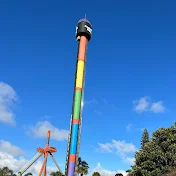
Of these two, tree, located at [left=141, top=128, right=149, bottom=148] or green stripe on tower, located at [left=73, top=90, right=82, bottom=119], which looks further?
tree, located at [left=141, top=128, right=149, bottom=148]

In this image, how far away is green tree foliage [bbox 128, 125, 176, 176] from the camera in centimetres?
8025

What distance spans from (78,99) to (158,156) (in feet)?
103

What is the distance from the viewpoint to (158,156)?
8188 cm

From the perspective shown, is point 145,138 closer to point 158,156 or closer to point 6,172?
point 158,156

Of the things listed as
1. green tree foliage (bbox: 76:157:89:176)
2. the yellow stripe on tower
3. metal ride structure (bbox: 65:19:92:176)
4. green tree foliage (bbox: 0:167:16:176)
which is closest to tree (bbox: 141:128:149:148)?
green tree foliage (bbox: 76:157:89:176)

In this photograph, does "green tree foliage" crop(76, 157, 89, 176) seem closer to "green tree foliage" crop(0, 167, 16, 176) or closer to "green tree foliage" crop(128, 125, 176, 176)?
"green tree foliage" crop(128, 125, 176, 176)

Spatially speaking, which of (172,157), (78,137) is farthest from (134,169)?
(78,137)

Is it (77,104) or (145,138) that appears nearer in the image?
(77,104)

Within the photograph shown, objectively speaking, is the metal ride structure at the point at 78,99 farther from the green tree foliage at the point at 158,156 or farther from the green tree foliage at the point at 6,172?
the green tree foliage at the point at 6,172

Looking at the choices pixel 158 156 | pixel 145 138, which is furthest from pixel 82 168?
pixel 145 138

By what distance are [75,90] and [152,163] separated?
32.1 m

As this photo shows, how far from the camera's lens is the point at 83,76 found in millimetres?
69312

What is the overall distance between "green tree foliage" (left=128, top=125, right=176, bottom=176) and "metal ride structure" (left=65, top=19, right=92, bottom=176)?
88.9 ft

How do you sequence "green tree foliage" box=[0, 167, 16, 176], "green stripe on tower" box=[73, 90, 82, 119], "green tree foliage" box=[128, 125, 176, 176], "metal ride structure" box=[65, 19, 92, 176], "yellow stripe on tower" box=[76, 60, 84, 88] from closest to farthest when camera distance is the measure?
"metal ride structure" box=[65, 19, 92, 176] → "green stripe on tower" box=[73, 90, 82, 119] → "yellow stripe on tower" box=[76, 60, 84, 88] → "green tree foliage" box=[128, 125, 176, 176] → "green tree foliage" box=[0, 167, 16, 176]
